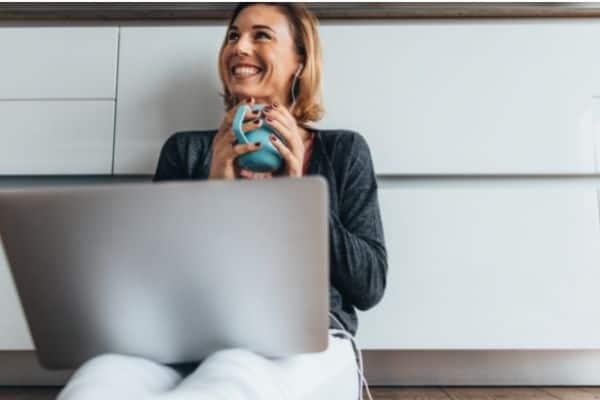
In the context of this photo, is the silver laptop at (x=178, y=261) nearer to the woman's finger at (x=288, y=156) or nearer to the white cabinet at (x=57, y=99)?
the woman's finger at (x=288, y=156)

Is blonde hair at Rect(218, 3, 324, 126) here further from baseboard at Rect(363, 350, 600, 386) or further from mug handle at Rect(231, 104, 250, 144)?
baseboard at Rect(363, 350, 600, 386)

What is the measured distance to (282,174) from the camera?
2.13 feet

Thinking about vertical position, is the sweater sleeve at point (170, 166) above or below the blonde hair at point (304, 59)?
below

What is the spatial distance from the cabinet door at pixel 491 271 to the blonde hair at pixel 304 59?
0.91ft

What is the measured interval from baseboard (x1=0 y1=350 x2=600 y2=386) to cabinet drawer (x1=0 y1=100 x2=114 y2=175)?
413 millimetres

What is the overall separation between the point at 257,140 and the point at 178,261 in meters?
0.24

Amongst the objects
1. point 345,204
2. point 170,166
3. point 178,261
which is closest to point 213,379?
point 178,261

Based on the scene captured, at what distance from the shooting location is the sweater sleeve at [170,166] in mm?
868

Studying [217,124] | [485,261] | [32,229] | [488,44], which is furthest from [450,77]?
[32,229]

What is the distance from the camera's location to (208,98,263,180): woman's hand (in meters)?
0.61

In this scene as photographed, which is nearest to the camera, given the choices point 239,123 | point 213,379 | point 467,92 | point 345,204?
point 213,379

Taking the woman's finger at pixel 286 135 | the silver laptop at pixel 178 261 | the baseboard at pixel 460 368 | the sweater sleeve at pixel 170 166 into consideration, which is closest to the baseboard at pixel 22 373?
the baseboard at pixel 460 368

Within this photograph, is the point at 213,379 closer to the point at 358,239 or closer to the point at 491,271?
the point at 358,239

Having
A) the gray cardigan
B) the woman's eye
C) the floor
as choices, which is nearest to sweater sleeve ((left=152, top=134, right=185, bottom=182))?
the gray cardigan
